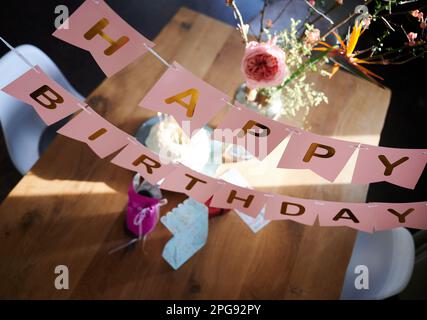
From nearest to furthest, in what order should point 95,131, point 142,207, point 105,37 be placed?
point 105,37 < point 95,131 < point 142,207

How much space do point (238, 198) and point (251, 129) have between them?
22 cm

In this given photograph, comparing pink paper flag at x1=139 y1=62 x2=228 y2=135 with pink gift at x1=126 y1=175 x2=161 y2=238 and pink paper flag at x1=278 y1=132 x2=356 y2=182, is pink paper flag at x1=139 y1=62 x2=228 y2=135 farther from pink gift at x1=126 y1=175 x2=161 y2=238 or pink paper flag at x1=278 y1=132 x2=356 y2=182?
pink gift at x1=126 y1=175 x2=161 y2=238

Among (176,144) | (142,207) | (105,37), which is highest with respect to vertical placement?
(105,37)

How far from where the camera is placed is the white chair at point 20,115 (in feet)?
4.23

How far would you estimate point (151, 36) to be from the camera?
2561 mm

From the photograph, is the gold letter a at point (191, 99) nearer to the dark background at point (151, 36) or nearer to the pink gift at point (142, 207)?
the pink gift at point (142, 207)

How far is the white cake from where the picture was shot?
1.14 metres

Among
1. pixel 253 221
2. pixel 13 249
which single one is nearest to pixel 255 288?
pixel 253 221

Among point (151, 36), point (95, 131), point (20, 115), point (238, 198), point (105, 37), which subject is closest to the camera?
point (105, 37)

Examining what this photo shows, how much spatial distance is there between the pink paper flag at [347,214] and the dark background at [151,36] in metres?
1.24

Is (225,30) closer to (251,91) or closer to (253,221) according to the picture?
(251,91)

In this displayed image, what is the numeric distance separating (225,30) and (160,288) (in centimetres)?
101

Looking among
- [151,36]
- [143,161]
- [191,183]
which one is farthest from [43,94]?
[151,36]

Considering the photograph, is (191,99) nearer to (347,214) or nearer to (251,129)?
(251,129)
